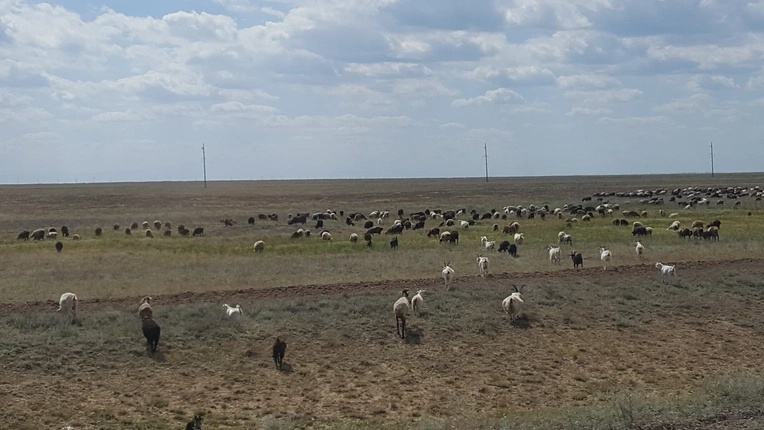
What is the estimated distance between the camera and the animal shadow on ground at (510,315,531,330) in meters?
21.3

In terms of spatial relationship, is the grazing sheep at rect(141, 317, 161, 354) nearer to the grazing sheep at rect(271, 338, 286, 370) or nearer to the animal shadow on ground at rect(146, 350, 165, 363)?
the animal shadow on ground at rect(146, 350, 165, 363)

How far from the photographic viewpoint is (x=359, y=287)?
81.8ft

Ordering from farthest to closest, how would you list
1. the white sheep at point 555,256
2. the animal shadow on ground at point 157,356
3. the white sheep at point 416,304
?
the white sheep at point 555,256 < the white sheep at point 416,304 < the animal shadow on ground at point 157,356

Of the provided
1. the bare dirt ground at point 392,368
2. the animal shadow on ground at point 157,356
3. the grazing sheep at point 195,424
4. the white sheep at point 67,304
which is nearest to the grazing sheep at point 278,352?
the bare dirt ground at point 392,368

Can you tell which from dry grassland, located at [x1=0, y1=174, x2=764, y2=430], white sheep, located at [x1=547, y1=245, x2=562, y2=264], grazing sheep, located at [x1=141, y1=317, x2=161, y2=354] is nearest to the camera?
dry grassland, located at [x1=0, y1=174, x2=764, y2=430]

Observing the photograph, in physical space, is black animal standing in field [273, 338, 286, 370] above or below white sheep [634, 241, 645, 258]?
below

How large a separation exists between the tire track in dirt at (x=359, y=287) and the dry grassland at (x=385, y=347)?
10 cm

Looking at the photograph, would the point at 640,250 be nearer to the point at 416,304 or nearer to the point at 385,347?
the point at 416,304

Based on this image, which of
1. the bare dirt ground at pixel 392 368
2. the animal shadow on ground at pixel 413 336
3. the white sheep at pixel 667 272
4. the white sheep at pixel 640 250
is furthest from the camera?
the white sheep at pixel 640 250

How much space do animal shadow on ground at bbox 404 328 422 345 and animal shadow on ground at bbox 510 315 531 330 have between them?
291 cm

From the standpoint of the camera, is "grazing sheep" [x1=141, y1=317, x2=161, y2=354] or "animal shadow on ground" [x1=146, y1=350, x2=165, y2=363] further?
"grazing sheep" [x1=141, y1=317, x2=161, y2=354]

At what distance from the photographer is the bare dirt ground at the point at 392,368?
15.5 meters

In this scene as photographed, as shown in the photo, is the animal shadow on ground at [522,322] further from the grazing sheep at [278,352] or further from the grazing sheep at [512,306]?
the grazing sheep at [278,352]

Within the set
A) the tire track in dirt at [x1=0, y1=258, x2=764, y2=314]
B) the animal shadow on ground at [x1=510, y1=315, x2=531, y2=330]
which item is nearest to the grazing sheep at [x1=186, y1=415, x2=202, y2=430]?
the tire track in dirt at [x1=0, y1=258, x2=764, y2=314]
